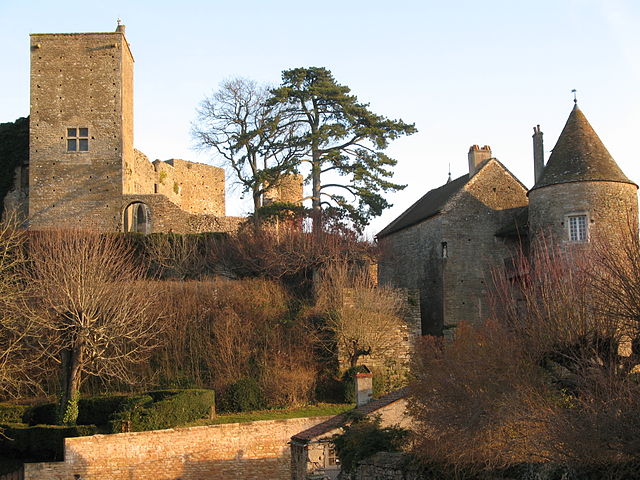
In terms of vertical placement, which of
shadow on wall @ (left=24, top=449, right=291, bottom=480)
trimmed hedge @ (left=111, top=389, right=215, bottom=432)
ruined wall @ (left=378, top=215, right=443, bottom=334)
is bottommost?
shadow on wall @ (left=24, top=449, right=291, bottom=480)

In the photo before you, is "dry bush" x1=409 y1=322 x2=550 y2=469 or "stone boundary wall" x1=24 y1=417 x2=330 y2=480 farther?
"stone boundary wall" x1=24 y1=417 x2=330 y2=480

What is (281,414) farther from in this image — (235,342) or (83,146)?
(83,146)

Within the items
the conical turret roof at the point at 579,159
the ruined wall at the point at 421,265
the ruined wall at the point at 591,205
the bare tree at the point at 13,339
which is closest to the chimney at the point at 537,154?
the conical turret roof at the point at 579,159

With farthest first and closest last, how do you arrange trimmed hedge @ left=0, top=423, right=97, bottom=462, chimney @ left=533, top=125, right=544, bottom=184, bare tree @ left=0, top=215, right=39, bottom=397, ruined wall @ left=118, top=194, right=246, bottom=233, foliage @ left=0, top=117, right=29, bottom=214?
foliage @ left=0, top=117, right=29, bottom=214 → ruined wall @ left=118, top=194, right=246, bottom=233 → chimney @ left=533, top=125, right=544, bottom=184 → bare tree @ left=0, top=215, right=39, bottom=397 → trimmed hedge @ left=0, top=423, right=97, bottom=462

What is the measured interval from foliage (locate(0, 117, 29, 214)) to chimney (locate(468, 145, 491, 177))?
18.0 metres

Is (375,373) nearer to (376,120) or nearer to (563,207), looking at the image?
(563,207)

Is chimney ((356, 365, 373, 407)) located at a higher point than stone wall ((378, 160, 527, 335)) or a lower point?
lower

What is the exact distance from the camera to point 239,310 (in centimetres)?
2505

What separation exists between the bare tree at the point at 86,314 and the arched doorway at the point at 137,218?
7.07m

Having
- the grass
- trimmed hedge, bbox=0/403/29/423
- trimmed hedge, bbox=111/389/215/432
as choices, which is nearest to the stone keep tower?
trimmed hedge, bbox=0/403/29/423

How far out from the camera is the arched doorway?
1272 inches

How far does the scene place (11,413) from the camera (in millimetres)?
21094

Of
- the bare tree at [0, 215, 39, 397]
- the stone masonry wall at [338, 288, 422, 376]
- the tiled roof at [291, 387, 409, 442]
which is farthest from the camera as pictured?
the stone masonry wall at [338, 288, 422, 376]

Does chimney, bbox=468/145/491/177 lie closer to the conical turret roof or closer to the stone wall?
the stone wall
